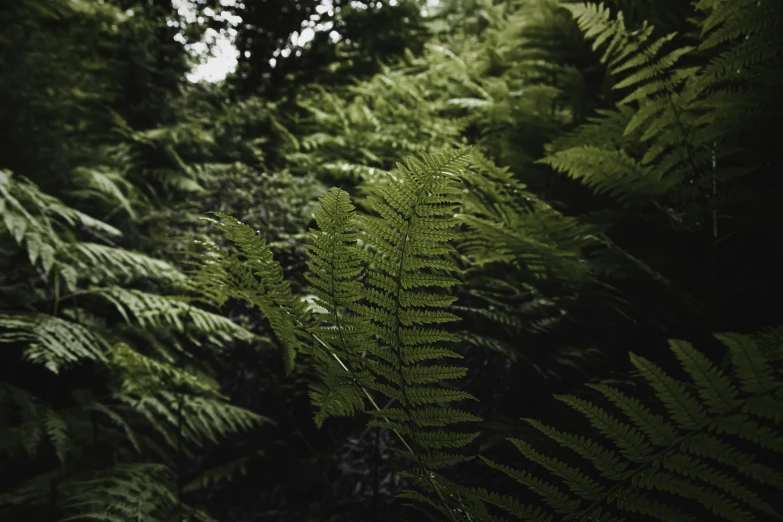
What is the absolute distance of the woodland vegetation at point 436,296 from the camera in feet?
2.76

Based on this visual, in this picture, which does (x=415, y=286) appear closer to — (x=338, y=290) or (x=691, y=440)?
(x=338, y=290)

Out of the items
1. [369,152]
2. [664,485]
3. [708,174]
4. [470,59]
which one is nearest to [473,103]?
[369,152]

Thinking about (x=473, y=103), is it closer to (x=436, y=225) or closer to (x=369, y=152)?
(x=369, y=152)

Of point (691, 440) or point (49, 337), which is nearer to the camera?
point (691, 440)

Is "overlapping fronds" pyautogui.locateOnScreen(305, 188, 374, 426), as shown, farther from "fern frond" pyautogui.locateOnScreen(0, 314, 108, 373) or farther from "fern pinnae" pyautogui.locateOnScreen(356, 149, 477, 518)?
"fern frond" pyautogui.locateOnScreen(0, 314, 108, 373)

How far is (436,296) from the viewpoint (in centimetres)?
86

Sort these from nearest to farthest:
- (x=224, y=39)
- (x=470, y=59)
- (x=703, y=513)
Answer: (x=703, y=513)
(x=470, y=59)
(x=224, y=39)

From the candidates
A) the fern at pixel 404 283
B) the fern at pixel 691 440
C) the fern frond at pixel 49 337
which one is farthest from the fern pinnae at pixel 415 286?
the fern frond at pixel 49 337

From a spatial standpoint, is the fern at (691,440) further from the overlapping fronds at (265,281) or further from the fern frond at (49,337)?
the fern frond at (49,337)

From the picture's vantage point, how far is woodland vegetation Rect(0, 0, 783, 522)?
840 millimetres

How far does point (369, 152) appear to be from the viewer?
3168mm

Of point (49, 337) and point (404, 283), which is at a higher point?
point (404, 283)

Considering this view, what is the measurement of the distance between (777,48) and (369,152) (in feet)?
7.35

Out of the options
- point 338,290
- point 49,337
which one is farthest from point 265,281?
point 49,337
